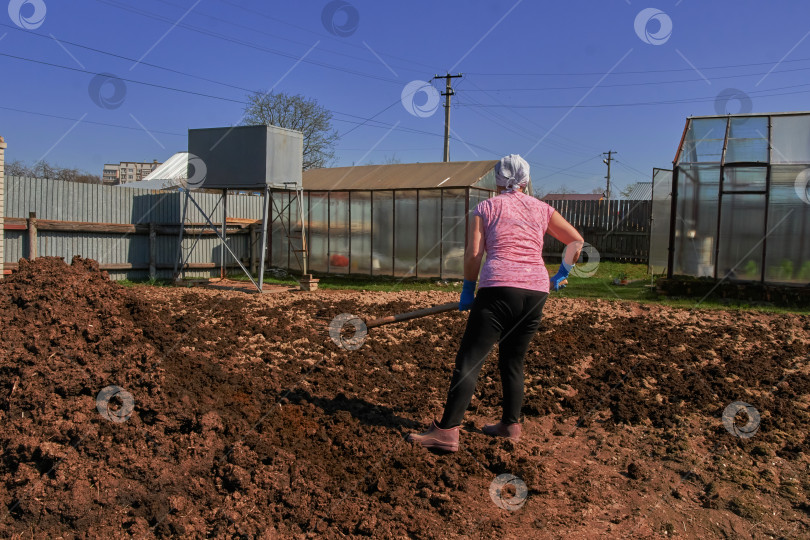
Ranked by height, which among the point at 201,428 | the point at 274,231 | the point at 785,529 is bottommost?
the point at 785,529

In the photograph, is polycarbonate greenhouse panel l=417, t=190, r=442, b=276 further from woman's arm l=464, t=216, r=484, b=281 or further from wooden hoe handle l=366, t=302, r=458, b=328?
woman's arm l=464, t=216, r=484, b=281

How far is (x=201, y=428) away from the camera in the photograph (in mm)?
3975

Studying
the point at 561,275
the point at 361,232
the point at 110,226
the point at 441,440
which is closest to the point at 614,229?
the point at 361,232

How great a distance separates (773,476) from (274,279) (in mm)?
13547

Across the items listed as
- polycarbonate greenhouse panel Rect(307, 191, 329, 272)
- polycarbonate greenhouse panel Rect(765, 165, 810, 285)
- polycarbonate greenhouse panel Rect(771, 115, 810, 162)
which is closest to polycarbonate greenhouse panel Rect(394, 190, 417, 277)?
polycarbonate greenhouse panel Rect(307, 191, 329, 272)

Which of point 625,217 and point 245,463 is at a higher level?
point 625,217

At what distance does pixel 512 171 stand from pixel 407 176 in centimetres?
1284

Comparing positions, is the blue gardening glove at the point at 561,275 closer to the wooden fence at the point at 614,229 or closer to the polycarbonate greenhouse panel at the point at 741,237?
the polycarbonate greenhouse panel at the point at 741,237

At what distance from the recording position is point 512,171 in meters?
4.17

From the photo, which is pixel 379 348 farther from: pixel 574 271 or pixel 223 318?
pixel 574 271

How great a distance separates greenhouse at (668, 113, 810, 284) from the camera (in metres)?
12.4

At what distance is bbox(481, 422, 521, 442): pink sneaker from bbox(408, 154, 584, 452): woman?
0.48m

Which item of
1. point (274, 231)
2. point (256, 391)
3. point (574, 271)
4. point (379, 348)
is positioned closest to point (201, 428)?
point (256, 391)

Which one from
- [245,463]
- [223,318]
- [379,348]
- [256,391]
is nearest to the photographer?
[245,463]
